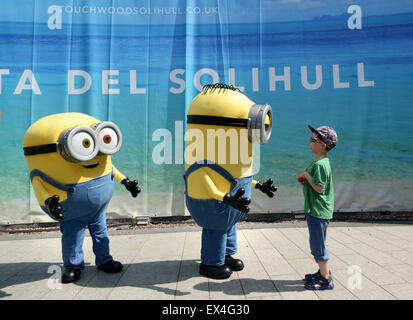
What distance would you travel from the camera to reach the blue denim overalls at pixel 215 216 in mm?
2783

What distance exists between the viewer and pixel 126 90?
5.29 m

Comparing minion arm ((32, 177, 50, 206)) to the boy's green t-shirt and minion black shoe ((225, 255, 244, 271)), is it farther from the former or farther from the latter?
the boy's green t-shirt

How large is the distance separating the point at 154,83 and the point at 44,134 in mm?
2766

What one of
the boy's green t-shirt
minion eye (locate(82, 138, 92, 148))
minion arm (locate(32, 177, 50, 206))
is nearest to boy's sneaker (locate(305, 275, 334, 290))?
the boy's green t-shirt

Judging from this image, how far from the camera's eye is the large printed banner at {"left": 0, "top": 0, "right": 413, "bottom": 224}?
526cm

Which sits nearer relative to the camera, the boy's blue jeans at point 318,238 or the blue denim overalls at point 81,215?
the boy's blue jeans at point 318,238

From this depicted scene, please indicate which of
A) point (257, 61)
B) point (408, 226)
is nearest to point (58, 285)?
point (257, 61)

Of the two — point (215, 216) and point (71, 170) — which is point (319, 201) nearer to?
point (215, 216)

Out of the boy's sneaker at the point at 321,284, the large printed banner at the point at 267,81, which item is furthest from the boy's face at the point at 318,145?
the large printed banner at the point at 267,81

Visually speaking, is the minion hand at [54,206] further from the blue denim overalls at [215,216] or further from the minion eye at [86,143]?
the blue denim overalls at [215,216]

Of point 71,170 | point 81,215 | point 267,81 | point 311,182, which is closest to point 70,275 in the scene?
point 81,215

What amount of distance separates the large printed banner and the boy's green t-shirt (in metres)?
2.70

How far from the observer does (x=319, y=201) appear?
2594mm

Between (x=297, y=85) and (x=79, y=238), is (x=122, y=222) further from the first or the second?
(x=297, y=85)
